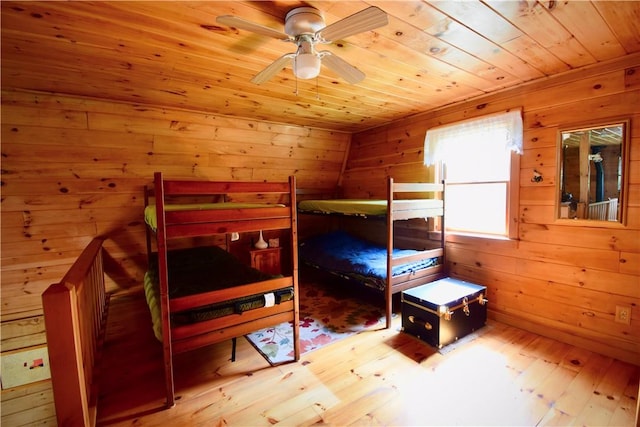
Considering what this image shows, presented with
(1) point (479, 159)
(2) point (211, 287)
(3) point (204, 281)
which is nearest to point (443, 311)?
(1) point (479, 159)

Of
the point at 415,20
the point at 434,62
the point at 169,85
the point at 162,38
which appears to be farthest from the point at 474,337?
the point at 169,85

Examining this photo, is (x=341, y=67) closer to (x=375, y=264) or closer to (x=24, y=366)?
(x=375, y=264)

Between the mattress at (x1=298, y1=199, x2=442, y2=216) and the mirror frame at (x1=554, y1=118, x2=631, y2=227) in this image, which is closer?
the mirror frame at (x1=554, y1=118, x2=631, y2=227)

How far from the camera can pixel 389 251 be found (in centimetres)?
260

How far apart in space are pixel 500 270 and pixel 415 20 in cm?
228

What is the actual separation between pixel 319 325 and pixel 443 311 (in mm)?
1089

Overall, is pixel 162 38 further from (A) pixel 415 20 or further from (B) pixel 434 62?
(B) pixel 434 62

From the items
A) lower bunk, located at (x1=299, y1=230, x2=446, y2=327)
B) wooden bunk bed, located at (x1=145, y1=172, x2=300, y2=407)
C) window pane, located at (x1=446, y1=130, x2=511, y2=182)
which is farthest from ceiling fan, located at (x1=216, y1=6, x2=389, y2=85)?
window pane, located at (x1=446, y1=130, x2=511, y2=182)

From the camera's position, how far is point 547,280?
246 centimetres

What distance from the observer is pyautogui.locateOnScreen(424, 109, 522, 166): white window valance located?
2.52 metres

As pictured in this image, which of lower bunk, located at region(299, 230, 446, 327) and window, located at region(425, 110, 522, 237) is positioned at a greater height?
window, located at region(425, 110, 522, 237)

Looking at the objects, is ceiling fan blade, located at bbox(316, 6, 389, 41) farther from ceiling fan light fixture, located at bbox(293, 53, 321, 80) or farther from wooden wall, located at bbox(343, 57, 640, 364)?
wooden wall, located at bbox(343, 57, 640, 364)

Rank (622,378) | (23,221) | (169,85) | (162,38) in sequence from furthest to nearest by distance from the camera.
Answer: (23,221) → (169,85) → (622,378) → (162,38)

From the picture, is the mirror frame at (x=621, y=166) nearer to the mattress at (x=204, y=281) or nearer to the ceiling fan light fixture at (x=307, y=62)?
the ceiling fan light fixture at (x=307, y=62)
